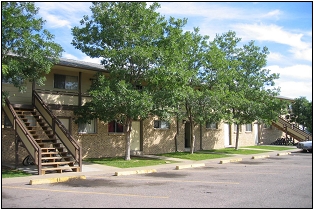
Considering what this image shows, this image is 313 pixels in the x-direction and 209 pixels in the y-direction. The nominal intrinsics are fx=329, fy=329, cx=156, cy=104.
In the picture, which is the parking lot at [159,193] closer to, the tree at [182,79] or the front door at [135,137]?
the tree at [182,79]

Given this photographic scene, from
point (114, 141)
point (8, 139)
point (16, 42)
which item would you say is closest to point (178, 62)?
point (114, 141)

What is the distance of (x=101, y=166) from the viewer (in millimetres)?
16031

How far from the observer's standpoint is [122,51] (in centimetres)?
1645

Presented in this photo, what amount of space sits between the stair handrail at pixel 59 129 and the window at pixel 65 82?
195 cm

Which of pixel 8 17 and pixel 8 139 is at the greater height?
pixel 8 17

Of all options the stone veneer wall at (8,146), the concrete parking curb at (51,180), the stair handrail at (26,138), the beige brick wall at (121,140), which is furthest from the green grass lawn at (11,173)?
the beige brick wall at (121,140)

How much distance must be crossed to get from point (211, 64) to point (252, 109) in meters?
5.48

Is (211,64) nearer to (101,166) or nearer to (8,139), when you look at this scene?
(101,166)

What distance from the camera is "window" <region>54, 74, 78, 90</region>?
19.1 metres

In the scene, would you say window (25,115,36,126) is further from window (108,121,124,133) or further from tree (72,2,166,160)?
window (108,121,124,133)

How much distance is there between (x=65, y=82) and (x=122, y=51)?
4.93m

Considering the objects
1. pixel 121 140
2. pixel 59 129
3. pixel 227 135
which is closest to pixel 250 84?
pixel 227 135

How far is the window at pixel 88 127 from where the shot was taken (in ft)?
63.3

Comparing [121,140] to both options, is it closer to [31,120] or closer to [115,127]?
[115,127]
